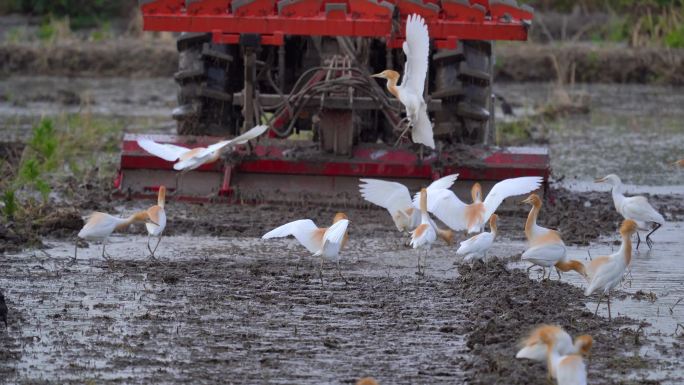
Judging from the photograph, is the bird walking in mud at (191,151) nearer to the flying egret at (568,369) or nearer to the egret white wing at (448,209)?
the egret white wing at (448,209)

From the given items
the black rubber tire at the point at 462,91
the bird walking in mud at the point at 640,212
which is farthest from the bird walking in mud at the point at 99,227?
the black rubber tire at the point at 462,91

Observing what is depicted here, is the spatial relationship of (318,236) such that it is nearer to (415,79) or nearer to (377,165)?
(415,79)

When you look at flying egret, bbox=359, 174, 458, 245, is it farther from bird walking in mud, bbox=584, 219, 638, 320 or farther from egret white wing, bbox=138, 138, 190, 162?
bird walking in mud, bbox=584, 219, 638, 320

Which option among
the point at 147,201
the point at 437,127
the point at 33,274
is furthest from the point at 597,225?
the point at 33,274

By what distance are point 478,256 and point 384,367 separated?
2.20 meters

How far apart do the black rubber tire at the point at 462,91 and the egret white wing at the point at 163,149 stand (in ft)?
7.89

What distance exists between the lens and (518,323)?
673 cm

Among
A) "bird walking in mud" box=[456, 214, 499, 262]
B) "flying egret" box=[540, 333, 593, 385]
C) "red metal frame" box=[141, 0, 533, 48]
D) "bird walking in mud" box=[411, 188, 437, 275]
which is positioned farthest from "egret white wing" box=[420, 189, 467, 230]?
"flying egret" box=[540, 333, 593, 385]

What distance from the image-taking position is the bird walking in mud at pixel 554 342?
5.58 m

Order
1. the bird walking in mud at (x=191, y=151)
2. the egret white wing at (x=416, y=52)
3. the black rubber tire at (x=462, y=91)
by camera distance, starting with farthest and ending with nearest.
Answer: the black rubber tire at (x=462, y=91) < the bird walking in mud at (x=191, y=151) < the egret white wing at (x=416, y=52)

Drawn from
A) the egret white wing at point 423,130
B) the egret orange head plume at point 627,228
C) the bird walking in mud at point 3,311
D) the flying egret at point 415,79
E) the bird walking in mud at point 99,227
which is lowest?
the bird walking in mud at point 3,311

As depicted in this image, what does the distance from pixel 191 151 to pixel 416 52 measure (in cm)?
172

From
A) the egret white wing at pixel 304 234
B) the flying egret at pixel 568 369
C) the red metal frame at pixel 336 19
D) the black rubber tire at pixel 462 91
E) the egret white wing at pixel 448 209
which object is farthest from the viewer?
the black rubber tire at pixel 462 91

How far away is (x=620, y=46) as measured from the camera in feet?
77.5
